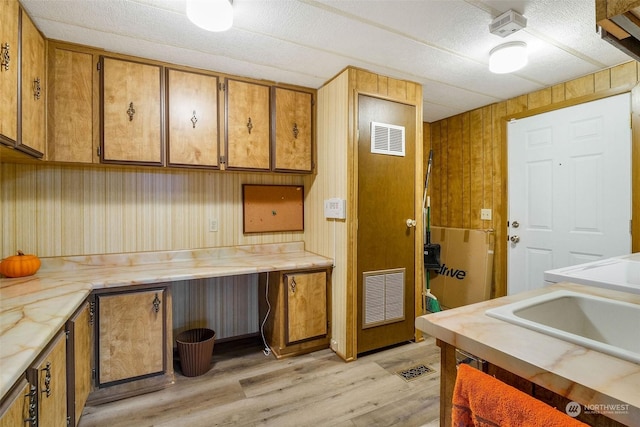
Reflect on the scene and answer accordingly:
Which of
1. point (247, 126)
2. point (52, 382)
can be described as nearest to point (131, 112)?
Result: point (247, 126)

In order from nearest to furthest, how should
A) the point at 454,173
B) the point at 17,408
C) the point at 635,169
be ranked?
the point at 17,408 < the point at 635,169 < the point at 454,173

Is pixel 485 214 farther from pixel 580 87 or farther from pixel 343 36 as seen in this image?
pixel 343 36

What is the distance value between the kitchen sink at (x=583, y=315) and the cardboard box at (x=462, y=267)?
90.2 inches

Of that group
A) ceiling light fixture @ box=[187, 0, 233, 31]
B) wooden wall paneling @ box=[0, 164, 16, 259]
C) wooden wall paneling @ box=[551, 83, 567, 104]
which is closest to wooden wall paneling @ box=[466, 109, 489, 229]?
wooden wall paneling @ box=[551, 83, 567, 104]

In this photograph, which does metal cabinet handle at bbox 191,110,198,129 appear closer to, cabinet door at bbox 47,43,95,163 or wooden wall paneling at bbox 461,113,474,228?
cabinet door at bbox 47,43,95,163

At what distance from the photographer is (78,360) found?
1.68 m

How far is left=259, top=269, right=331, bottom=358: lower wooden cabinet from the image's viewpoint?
2.59 meters

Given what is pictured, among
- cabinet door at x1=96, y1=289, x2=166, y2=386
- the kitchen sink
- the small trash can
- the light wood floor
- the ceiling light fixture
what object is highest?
the ceiling light fixture

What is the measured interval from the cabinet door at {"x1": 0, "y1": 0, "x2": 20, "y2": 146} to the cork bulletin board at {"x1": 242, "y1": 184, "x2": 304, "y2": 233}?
1.63 m

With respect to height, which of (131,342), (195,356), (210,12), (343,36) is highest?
(343,36)

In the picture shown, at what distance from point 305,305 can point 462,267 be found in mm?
2060

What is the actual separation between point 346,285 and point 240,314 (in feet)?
3.73

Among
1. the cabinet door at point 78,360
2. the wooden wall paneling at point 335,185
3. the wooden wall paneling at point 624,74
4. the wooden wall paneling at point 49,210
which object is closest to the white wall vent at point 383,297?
the wooden wall paneling at point 335,185

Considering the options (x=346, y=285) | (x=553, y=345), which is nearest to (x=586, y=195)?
(x=346, y=285)
